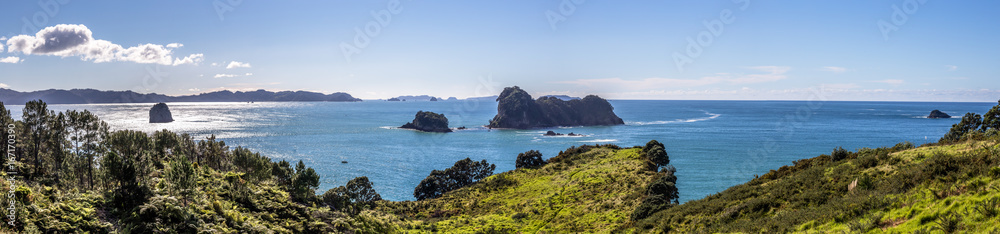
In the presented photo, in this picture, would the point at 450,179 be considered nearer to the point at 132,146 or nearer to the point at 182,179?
the point at 132,146

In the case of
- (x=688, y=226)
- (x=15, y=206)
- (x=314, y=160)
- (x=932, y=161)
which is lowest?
(x=314, y=160)

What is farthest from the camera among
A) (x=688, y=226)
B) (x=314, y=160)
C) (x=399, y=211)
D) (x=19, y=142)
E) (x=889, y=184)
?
(x=314, y=160)

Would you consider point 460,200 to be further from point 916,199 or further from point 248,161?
point 916,199

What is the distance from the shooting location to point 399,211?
56719 millimetres

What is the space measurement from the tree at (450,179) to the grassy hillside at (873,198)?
170ft

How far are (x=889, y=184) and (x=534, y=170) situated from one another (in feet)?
181

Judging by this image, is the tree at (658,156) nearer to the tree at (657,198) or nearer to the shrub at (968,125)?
the tree at (657,198)

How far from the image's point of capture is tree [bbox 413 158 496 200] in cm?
7662

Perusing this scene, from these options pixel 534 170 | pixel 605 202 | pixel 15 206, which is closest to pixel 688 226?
pixel 605 202

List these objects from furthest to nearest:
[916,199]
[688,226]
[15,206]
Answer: [688,226] < [15,206] < [916,199]

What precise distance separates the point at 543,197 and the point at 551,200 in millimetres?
2235

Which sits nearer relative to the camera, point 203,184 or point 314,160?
point 203,184

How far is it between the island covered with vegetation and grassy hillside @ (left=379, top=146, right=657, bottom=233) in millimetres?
289

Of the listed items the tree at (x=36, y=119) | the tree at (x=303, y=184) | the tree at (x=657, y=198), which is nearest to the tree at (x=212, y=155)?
the tree at (x=36, y=119)
